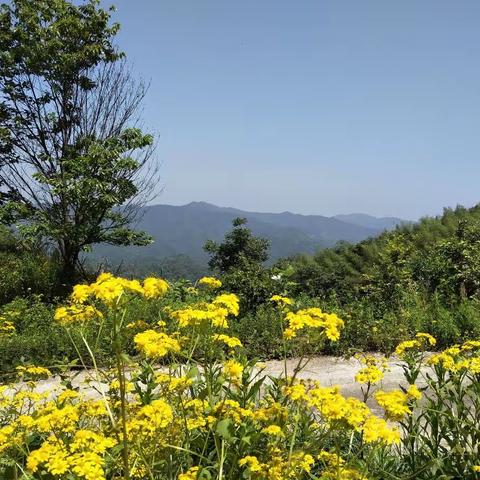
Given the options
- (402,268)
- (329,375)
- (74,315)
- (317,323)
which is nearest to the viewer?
(317,323)

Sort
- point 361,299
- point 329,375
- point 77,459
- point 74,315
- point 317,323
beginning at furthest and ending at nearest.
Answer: point 361,299
point 329,375
point 74,315
point 317,323
point 77,459

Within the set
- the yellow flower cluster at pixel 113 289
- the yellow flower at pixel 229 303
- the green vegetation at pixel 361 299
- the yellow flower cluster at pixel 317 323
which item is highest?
the yellow flower cluster at pixel 113 289

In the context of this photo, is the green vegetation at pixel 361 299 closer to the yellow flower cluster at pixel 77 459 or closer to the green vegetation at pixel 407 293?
the green vegetation at pixel 407 293

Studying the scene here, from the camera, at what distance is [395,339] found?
6.93m

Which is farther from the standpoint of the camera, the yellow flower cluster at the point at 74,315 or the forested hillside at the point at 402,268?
the forested hillside at the point at 402,268

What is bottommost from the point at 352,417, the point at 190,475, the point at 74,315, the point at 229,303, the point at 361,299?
the point at 361,299

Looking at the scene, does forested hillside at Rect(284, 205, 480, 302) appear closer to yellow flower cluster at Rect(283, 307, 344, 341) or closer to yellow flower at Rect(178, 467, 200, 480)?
yellow flower cluster at Rect(283, 307, 344, 341)

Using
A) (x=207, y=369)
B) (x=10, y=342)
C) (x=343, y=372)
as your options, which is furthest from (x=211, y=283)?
(x=10, y=342)

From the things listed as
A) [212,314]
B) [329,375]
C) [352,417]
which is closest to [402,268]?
[329,375]

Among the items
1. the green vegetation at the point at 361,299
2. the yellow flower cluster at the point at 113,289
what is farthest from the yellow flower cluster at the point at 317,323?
the green vegetation at the point at 361,299

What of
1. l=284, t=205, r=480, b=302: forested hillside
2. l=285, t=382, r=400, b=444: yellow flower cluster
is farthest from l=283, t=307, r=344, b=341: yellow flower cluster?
l=284, t=205, r=480, b=302: forested hillside

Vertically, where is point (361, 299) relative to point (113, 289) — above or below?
below

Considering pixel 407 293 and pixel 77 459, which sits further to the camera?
pixel 407 293

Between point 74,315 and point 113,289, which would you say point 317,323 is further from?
point 74,315
